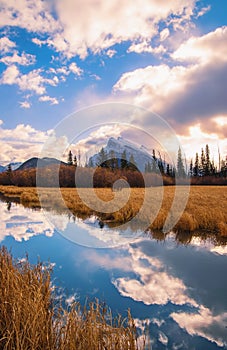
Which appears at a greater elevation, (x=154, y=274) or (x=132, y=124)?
(x=132, y=124)

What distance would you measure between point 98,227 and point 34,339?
454 inches

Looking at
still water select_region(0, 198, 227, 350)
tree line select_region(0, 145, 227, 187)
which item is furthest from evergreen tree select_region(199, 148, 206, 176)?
still water select_region(0, 198, 227, 350)

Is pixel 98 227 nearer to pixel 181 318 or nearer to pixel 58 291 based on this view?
pixel 58 291

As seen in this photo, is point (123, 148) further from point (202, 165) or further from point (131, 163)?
point (202, 165)

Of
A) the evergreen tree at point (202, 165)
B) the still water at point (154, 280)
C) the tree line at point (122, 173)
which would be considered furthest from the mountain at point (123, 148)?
the evergreen tree at point (202, 165)

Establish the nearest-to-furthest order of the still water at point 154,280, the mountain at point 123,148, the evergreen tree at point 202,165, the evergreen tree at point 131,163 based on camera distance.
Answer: the still water at point 154,280
the mountain at point 123,148
the evergreen tree at point 131,163
the evergreen tree at point 202,165

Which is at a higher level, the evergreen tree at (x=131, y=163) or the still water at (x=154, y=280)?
the evergreen tree at (x=131, y=163)

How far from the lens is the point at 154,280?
7.48 m

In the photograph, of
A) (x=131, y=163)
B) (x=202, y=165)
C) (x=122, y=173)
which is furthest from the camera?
(x=202, y=165)

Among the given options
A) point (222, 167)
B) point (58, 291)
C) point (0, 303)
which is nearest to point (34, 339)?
point (0, 303)

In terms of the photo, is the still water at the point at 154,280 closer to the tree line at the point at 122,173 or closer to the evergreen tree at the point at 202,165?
the tree line at the point at 122,173

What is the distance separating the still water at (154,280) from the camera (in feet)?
16.9

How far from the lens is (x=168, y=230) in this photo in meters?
12.8

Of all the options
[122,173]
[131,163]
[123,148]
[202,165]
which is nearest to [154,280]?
[123,148]
